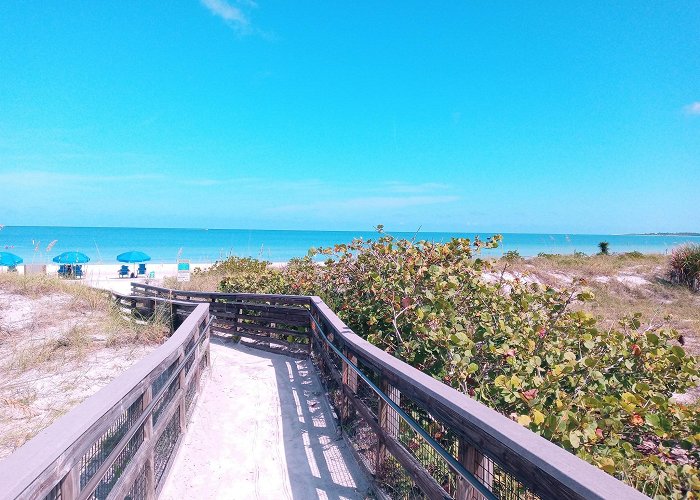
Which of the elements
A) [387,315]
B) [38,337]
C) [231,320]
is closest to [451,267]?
[387,315]

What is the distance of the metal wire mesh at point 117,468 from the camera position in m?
2.17

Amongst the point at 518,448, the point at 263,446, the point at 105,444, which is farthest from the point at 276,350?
the point at 518,448

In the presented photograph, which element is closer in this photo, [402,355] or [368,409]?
[368,409]

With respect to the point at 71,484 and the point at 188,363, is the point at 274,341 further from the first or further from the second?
the point at 71,484

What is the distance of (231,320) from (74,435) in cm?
776

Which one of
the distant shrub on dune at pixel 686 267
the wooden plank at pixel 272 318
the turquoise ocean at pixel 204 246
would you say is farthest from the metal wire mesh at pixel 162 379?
the distant shrub on dune at pixel 686 267

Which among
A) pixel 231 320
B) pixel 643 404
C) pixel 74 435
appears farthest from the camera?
pixel 231 320

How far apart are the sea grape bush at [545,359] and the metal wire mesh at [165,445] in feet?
6.61

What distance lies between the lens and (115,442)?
2340 mm

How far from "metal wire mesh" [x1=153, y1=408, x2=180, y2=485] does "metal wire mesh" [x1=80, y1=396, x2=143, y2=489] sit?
2.57ft

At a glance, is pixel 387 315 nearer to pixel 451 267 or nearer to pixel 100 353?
pixel 451 267

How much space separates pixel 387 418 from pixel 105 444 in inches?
70.0

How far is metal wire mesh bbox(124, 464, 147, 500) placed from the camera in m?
2.61

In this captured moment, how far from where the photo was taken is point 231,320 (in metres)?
9.38
